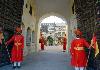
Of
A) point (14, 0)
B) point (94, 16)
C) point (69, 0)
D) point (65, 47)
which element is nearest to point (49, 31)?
point (65, 47)

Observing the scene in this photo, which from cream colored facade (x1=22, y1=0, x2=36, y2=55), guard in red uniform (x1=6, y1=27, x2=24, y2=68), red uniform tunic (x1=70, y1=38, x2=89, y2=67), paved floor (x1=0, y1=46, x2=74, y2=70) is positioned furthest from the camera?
cream colored facade (x1=22, y1=0, x2=36, y2=55)

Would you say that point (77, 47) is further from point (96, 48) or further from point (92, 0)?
point (92, 0)

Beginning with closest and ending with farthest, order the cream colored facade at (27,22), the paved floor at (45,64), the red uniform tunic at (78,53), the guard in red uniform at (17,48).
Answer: the red uniform tunic at (78,53)
the guard in red uniform at (17,48)
the paved floor at (45,64)
the cream colored facade at (27,22)

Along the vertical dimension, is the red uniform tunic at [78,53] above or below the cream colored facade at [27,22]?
below

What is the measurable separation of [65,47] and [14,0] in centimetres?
1544

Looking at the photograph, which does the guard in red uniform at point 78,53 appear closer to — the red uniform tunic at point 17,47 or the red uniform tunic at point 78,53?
the red uniform tunic at point 78,53

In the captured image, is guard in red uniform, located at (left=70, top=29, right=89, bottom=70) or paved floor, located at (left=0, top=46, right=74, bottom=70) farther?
paved floor, located at (left=0, top=46, right=74, bottom=70)

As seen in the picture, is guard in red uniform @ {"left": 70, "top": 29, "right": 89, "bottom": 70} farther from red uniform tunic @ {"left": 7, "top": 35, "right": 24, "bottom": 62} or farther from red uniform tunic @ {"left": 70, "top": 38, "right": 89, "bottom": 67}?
red uniform tunic @ {"left": 7, "top": 35, "right": 24, "bottom": 62}

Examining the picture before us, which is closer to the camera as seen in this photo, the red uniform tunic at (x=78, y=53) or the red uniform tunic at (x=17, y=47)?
the red uniform tunic at (x=78, y=53)

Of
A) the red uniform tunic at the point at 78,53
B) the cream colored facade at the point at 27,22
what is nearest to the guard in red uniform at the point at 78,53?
the red uniform tunic at the point at 78,53

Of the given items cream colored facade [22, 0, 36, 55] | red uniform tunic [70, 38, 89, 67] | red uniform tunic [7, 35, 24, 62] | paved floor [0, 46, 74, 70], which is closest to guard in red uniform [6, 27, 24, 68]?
red uniform tunic [7, 35, 24, 62]

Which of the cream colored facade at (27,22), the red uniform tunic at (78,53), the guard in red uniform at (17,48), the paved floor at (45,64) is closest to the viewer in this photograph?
the red uniform tunic at (78,53)

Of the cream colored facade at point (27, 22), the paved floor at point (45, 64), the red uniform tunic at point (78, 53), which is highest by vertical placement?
the cream colored facade at point (27, 22)

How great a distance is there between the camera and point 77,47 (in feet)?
35.9
